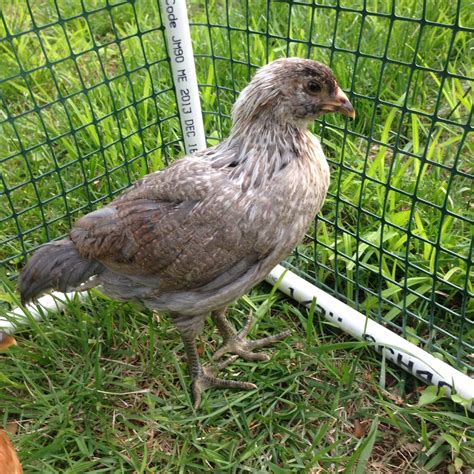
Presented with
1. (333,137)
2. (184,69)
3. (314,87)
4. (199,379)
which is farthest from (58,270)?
(333,137)

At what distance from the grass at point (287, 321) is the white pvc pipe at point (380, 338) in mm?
76

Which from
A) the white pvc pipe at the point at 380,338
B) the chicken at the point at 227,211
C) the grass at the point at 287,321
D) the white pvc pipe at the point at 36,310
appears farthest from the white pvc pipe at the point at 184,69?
the white pvc pipe at the point at 36,310

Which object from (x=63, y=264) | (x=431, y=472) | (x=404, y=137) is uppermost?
(x=63, y=264)

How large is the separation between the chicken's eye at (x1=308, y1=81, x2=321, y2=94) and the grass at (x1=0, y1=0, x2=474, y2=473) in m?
0.39

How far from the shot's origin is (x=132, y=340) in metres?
2.64

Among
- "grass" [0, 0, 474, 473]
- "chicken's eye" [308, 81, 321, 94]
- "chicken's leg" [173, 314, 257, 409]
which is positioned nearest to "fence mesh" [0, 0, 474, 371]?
"grass" [0, 0, 474, 473]

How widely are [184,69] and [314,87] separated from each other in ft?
2.81

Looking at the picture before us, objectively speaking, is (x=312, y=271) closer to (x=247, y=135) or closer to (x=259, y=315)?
(x=259, y=315)

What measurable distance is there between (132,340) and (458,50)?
2.71m

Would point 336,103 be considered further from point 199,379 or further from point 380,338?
point 199,379

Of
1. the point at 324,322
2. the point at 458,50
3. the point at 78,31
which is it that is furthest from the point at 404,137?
the point at 78,31

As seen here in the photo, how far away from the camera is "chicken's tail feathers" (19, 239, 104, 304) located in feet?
7.59

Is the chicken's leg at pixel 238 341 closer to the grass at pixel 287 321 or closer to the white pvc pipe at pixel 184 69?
the grass at pixel 287 321

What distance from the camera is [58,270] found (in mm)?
2316
